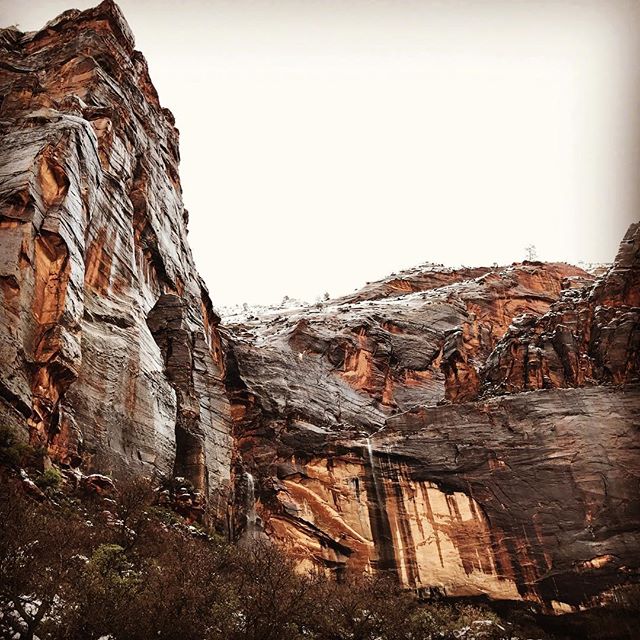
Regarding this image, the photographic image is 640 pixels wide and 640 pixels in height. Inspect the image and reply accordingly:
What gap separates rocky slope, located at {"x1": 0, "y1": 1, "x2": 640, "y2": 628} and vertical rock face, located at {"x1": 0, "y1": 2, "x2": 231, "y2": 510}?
107 mm

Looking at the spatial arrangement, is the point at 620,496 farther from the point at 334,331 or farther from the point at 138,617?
the point at 334,331

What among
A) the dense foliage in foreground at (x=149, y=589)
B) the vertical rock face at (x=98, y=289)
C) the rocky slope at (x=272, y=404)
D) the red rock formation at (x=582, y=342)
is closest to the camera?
the dense foliage in foreground at (x=149, y=589)

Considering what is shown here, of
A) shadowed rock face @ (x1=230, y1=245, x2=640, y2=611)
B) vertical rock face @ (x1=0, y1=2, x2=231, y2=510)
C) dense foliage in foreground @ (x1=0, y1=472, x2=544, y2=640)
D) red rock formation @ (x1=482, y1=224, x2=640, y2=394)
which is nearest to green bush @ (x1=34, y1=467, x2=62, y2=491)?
dense foliage in foreground @ (x1=0, y1=472, x2=544, y2=640)

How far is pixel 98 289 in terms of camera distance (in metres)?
26.3

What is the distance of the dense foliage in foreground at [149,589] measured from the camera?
11.0 metres

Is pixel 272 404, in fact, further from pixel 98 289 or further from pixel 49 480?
pixel 49 480

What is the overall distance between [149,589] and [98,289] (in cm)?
1637

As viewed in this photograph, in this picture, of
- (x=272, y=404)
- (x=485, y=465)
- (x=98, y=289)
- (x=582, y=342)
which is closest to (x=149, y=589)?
(x=98, y=289)

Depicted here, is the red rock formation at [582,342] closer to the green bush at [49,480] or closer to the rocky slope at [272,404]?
the rocky slope at [272,404]

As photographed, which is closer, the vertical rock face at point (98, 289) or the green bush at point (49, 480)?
the green bush at point (49, 480)

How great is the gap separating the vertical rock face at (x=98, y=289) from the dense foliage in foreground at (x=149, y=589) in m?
3.26

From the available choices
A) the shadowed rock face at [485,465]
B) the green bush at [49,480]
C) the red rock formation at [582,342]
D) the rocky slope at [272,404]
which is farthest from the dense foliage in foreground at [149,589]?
the red rock formation at [582,342]

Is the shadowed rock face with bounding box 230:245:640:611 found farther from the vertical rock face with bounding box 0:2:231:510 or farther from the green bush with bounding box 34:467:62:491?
the green bush with bounding box 34:467:62:491

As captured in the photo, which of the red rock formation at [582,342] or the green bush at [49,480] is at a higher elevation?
the red rock formation at [582,342]
